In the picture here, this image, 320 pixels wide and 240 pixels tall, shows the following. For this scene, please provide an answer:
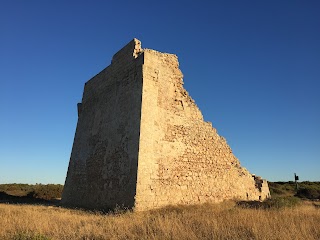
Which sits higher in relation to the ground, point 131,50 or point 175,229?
point 131,50

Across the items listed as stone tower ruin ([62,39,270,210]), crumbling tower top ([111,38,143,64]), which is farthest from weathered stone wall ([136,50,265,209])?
crumbling tower top ([111,38,143,64])

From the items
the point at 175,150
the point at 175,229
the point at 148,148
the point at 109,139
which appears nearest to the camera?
the point at 175,229

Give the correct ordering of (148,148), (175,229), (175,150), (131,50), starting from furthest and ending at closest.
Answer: (131,50), (175,150), (148,148), (175,229)

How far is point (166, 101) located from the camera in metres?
11.1

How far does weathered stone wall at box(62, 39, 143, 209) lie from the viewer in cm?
1010

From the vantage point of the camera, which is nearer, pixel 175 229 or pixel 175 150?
pixel 175 229

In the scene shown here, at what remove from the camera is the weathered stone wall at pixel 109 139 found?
10.1m

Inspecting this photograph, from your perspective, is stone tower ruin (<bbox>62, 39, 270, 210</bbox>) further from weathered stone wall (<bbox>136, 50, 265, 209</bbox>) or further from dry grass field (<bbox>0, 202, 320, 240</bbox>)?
dry grass field (<bbox>0, 202, 320, 240</bbox>)

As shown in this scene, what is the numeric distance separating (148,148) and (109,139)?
2.52 m

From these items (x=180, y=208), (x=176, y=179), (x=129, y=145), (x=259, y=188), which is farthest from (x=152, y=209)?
(x=259, y=188)

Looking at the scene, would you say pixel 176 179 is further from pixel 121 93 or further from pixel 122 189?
pixel 121 93

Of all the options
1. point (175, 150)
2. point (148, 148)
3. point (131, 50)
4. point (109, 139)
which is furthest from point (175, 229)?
point (131, 50)

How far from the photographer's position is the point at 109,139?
461 inches

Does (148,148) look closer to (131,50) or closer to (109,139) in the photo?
(109,139)
